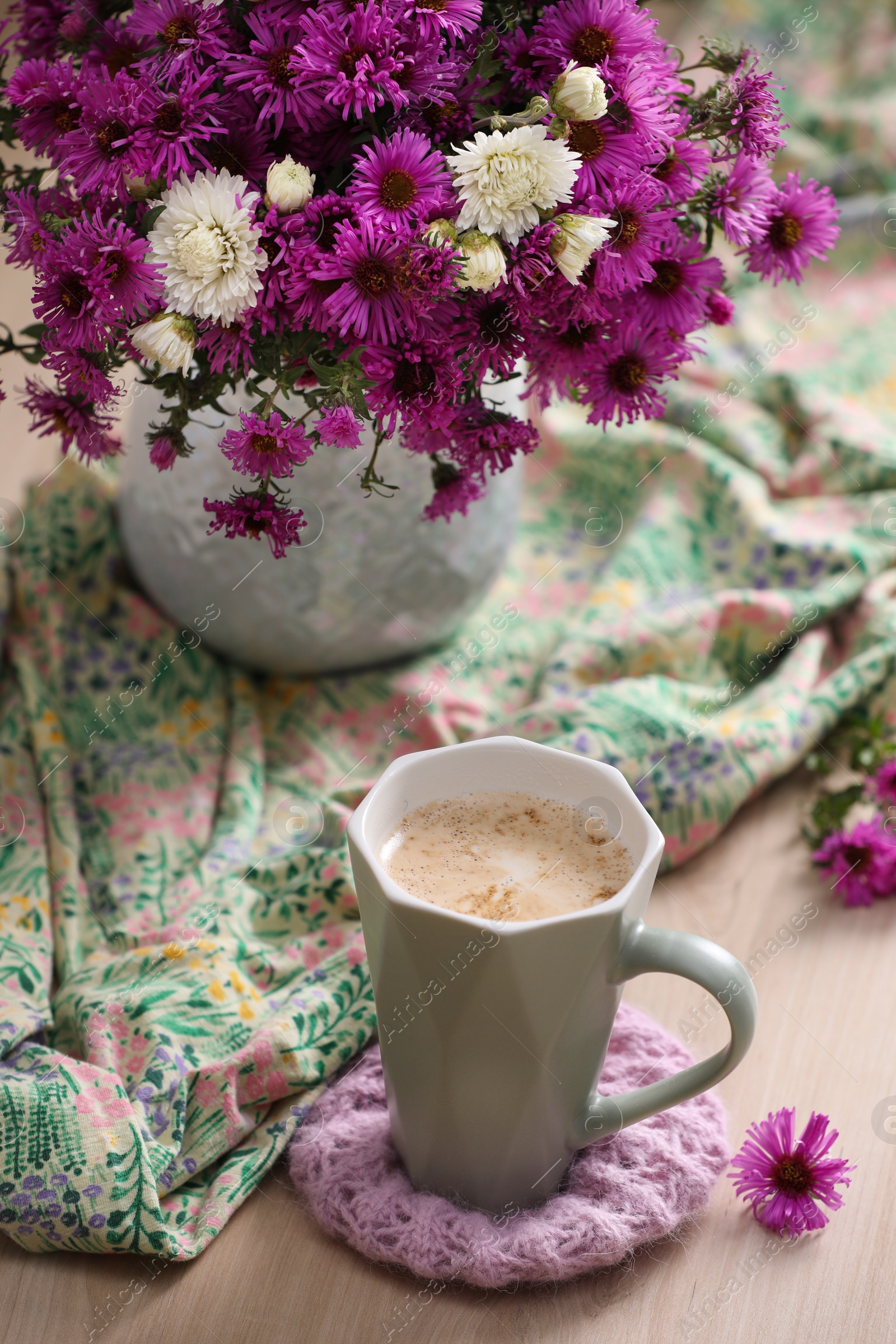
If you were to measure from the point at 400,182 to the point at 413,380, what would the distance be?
8 cm

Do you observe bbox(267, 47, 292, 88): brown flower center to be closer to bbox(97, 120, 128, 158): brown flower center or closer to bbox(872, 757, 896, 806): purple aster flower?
bbox(97, 120, 128, 158): brown flower center

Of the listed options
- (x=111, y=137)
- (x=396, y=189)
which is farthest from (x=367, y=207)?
(x=111, y=137)

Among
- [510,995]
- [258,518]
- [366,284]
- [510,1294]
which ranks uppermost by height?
[366,284]

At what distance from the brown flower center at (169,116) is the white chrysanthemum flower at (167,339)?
0.08m

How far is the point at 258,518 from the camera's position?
0.54m

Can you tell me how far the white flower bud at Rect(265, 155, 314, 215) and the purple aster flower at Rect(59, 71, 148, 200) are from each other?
0.06 m

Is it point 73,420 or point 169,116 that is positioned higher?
point 169,116

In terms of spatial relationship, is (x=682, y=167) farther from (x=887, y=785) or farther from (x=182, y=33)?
(x=887, y=785)

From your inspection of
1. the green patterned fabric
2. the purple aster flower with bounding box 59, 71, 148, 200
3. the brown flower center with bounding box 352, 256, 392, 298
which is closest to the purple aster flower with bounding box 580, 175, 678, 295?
the brown flower center with bounding box 352, 256, 392, 298

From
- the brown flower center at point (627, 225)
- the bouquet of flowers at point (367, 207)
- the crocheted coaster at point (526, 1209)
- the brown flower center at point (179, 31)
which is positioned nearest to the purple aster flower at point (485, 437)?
the bouquet of flowers at point (367, 207)

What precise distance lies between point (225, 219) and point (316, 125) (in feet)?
0.25

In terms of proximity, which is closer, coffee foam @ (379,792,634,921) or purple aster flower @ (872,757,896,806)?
coffee foam @ (379,792,634,921)

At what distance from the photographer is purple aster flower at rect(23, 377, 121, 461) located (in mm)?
583

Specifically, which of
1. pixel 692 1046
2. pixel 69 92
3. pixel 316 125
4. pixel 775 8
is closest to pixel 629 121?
pixel 316 125
